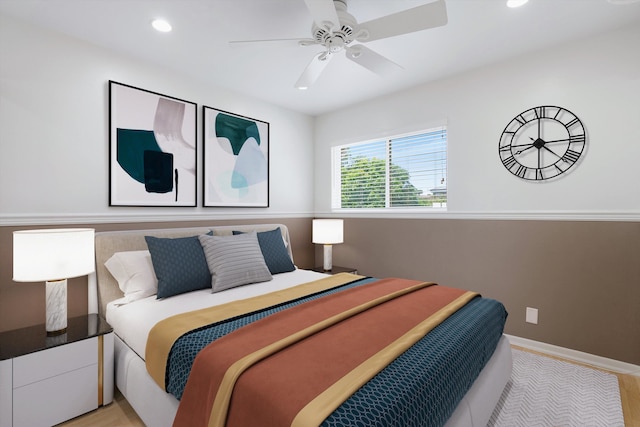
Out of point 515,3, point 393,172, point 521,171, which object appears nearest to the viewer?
point 515,3

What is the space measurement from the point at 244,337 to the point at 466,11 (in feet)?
7.95

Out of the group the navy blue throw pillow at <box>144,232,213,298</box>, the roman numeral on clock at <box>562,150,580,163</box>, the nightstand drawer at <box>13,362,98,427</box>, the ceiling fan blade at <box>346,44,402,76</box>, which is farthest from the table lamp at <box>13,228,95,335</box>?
the roman numeral on clock at <box>562,150,580,163</box>

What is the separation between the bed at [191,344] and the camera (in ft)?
3.90

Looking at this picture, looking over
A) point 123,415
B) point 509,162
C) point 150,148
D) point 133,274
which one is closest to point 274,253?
point 133,274

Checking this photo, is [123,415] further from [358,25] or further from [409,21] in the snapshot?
[409,21]

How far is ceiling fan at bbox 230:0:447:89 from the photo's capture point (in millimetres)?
1605

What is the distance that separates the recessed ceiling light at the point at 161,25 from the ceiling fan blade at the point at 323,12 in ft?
3.92

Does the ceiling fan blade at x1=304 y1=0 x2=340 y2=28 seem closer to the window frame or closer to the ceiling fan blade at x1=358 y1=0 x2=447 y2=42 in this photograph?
the ceiling fan blade at x1=358 y1=0 x2=447 y2=42

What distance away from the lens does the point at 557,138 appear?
8.51ft

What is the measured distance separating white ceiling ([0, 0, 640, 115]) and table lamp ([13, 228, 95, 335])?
1.49 m

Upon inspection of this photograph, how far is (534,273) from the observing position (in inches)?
107

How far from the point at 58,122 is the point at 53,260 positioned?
3.70ft

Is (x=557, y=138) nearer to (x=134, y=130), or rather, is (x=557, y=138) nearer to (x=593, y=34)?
(x=593, y=34)

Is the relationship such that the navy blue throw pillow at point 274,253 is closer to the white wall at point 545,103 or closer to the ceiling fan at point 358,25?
the ceiling fan at point 358,25
